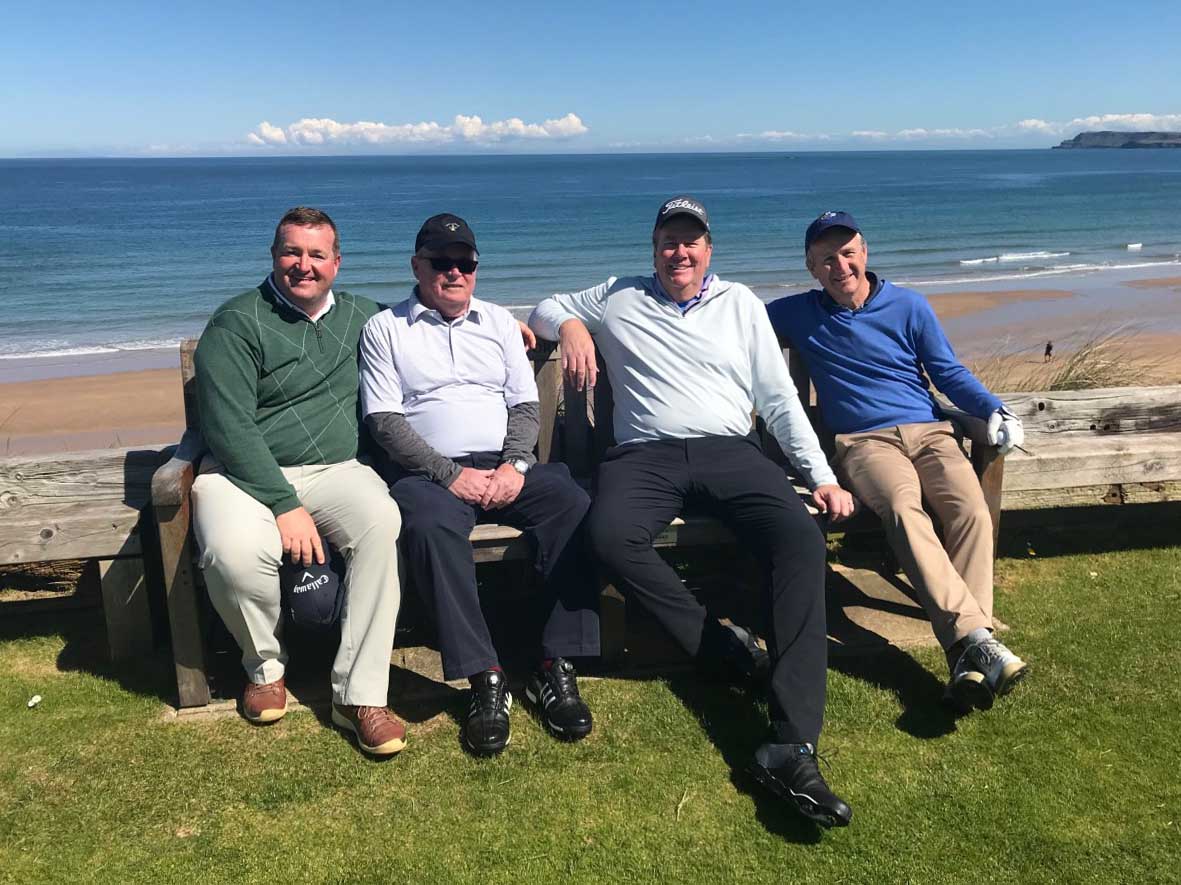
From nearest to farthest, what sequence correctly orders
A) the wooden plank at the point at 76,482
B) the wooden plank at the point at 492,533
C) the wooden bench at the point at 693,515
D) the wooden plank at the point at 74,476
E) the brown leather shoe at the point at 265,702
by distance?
the brown leather shoe at the point at 265,702
the wooden plank at the point at 492,533
the wooden bench at the point at 693,515
the wooden plank at the point at 76,482
the wooden plank at the point at 74,476

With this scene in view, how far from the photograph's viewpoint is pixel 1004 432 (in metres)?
4.11

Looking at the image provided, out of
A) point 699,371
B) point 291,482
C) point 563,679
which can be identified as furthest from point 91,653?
point 699,371

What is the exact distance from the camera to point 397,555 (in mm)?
3652

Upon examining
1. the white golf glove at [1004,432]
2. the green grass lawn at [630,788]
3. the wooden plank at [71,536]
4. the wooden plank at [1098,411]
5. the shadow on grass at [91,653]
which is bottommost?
the shadow on grass at [91,653]

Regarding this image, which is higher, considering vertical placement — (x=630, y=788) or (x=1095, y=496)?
(x=1095, y=496)

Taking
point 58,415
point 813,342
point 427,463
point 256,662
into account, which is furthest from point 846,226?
point 58,415

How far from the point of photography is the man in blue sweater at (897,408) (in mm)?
3889

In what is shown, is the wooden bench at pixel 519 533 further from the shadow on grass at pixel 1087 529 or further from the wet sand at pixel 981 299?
the wet sand at pixel 981 299

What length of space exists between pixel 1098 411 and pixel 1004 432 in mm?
1485

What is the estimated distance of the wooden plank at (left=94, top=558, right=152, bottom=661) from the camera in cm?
394

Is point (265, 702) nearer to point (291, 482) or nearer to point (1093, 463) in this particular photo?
point (291, 482)

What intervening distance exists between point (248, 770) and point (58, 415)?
835cm

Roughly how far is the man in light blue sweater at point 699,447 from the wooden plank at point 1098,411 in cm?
173

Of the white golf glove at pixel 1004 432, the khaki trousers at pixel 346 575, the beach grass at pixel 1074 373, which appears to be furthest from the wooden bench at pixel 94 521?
the beach grass at pixel 1074 373
